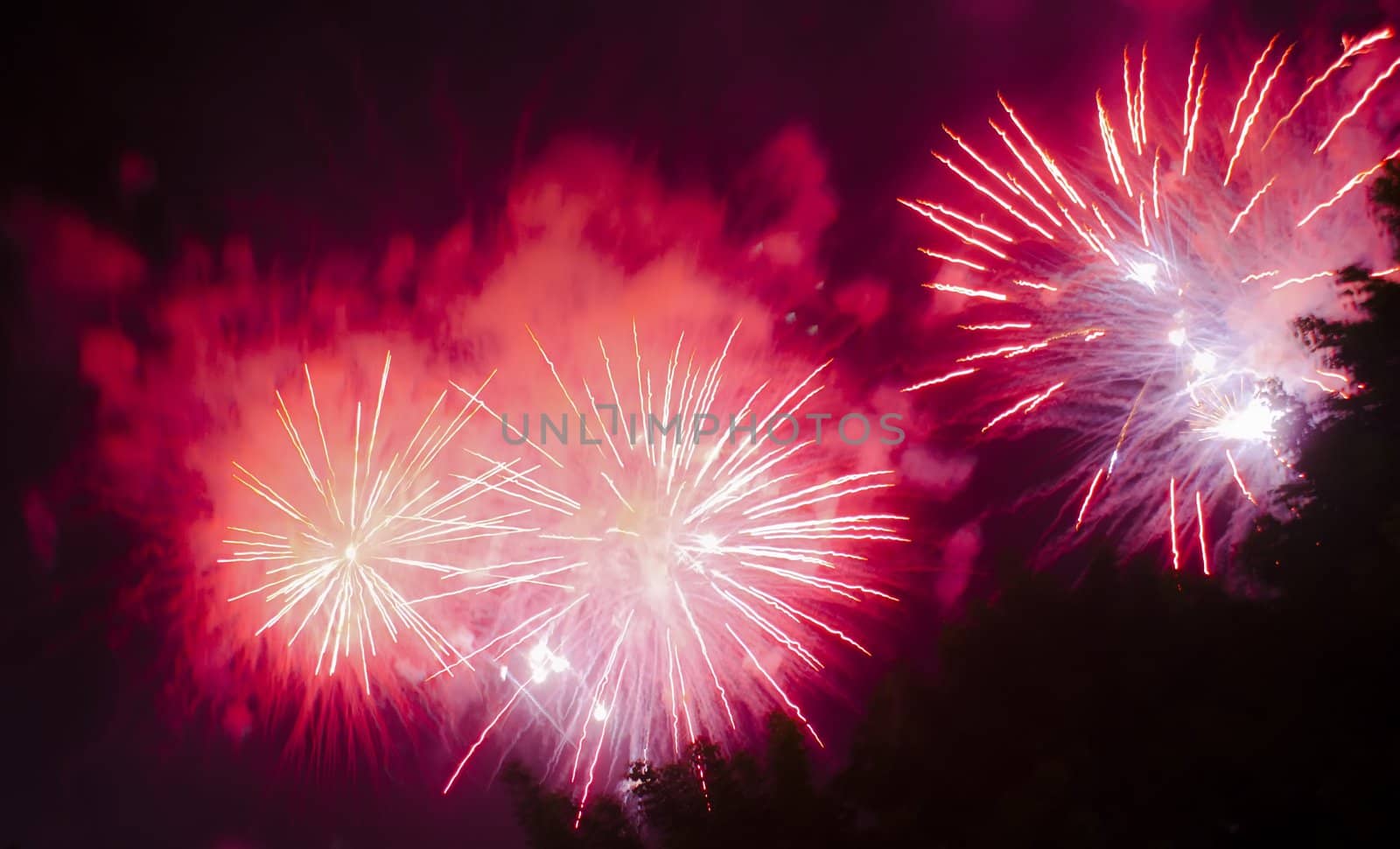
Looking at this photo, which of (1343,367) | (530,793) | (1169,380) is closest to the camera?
(1343,367)

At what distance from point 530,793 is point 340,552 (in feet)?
23.4

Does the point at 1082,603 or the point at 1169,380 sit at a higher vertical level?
the point at 1169,380

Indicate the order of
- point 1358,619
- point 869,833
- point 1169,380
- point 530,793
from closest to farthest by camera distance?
point 1358,619
point 869,833
point 530,793
point 1169,380

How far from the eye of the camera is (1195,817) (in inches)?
341

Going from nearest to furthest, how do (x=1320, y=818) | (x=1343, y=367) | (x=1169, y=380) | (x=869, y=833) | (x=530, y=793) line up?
(x=1320, y=818)
(x=869, y=833)
(x=1343, y=367)
(x=530, y=793)
(x=1169, y=380)

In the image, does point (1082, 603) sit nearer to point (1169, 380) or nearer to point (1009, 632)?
point (1009, 632)

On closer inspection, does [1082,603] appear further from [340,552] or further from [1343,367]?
[340,552]

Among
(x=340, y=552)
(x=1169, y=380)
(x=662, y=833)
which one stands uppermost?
(x=1169, y=380)

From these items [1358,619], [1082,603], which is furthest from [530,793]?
[1358,619]

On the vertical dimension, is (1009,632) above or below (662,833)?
above

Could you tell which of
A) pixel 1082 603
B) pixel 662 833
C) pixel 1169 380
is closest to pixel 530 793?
pixel 662 833

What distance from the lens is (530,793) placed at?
12.7m

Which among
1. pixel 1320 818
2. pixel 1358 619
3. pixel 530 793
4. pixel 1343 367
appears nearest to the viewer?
pixel 1320 818

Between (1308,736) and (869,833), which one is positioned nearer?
(1308,736)
